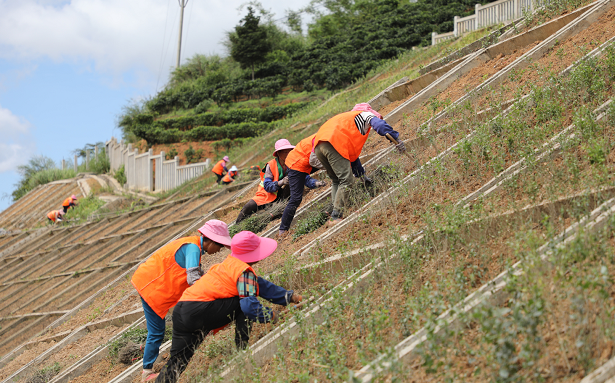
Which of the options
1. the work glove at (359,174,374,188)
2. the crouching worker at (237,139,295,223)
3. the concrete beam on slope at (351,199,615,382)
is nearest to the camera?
the concrete beam on slope at (351,199,615,382)

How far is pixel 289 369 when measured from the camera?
3703 mm

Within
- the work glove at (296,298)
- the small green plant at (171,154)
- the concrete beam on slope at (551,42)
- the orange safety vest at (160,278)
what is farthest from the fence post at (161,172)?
the work glove at (296,298)

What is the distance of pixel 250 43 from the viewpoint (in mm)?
32312

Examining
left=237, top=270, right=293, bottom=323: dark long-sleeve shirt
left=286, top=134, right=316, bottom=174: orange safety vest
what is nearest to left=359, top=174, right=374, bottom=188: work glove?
left=286, top=134, right=316, bottom=174: orange safety vest

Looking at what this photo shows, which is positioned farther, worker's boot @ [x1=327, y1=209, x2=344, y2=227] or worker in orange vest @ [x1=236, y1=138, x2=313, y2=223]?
worker in orange vest @ [x1=236, y1=138, x2=313, y2=223]

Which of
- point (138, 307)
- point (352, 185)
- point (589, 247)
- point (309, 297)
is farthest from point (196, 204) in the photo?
point (589, 247)

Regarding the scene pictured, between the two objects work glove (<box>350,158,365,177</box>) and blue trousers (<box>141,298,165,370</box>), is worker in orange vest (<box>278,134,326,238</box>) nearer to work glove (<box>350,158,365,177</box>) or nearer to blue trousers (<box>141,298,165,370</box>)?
work glove (<box>350,158,365,177</box>)

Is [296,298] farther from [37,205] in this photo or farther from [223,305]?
[37,205]

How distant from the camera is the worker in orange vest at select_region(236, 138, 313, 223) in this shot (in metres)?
7.78

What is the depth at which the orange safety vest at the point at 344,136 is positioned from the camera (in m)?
5.97

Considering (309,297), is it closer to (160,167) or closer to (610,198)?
(610,198)

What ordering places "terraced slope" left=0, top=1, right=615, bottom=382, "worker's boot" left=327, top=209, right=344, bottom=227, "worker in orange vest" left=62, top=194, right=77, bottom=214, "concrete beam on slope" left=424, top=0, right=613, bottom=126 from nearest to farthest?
"terraced slope" left=0, top=1, right=615, bottom=382 → "worker's boot" left=327, top=209, right=344, bottom=227 → "concrete beam on slope" left=424, top=0, right=613, bottom=126 → "worker in orange vest" left=62, top=194, right=77, bottom=214

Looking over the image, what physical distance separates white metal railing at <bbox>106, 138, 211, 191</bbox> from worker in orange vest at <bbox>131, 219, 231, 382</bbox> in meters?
14.3

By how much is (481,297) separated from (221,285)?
2.18m
